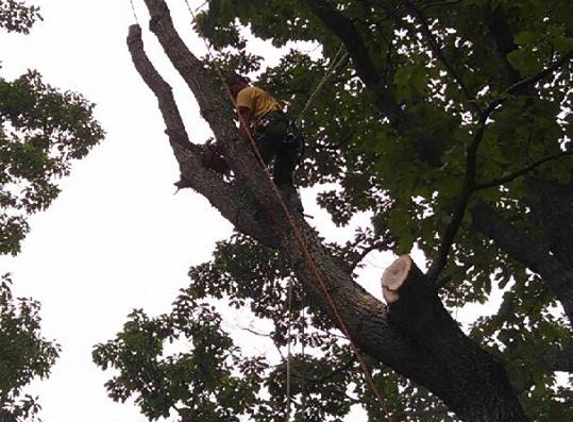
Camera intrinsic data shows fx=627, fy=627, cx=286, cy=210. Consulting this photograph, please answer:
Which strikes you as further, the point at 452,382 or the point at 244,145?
the point at 244,145

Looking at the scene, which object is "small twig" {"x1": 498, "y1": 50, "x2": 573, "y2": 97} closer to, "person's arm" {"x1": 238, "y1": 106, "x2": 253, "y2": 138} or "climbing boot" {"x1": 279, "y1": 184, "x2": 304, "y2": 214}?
"climbing boot" {"x1": 279, "y1": 184, "x2": 304, "y2": 214}

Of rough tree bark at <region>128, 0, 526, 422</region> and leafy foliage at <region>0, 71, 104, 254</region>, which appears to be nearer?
rough tree bark at <region>128, 0, 526, 422</region>

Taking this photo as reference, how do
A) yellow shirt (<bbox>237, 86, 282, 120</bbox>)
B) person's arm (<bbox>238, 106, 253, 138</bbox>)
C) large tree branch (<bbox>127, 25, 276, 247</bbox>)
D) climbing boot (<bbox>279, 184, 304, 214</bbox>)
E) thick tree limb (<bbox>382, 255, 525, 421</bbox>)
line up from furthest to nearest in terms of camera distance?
1. yellow shirt (<bbox>237, 86, 282, 120</bbox>)
2. person's arm (<bbox>238, 106, 253, 138</bbox>)
3. climbing boot (<bbox>279, 184, 304, 214</bbox>)
4. large tree branch (<bbox>127, 25, 276, 247</bbox>)
5. thick tree limb (<bbox>382, 255, 525, 421</bbox>)

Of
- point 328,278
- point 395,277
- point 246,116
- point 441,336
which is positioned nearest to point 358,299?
point 328,278

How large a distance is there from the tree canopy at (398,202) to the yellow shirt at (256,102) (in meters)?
0.33

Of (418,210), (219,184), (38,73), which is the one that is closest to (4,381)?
(38,73)

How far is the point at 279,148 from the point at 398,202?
4.01 feet

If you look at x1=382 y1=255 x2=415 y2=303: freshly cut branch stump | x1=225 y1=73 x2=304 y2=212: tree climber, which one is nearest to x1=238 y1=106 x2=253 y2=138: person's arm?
x1=225 y1=73 x2=304 y2=212: tree climber

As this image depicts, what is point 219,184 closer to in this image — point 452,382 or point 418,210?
point 418,210

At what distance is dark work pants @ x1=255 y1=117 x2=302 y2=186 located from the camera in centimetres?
500

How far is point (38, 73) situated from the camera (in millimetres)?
10211

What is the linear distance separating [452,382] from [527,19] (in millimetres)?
2468

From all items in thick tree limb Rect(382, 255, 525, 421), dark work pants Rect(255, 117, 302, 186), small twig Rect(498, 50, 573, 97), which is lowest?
thick tree limb Rect(382, 255, 525, 421)

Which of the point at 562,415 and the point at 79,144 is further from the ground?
the point at 79,144
